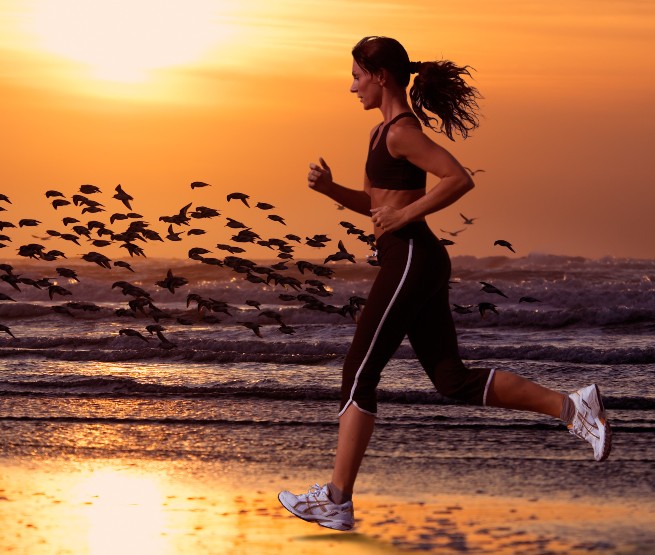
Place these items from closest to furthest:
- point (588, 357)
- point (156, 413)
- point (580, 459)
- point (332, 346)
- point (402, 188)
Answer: point (402, 188)
point (580, 459)
point (156, 413)
point (588, 357)
point (332, 346)

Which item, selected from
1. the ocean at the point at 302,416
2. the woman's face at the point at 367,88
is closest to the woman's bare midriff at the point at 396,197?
the woman's face at the point at 367,88

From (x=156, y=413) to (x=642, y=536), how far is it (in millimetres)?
4841

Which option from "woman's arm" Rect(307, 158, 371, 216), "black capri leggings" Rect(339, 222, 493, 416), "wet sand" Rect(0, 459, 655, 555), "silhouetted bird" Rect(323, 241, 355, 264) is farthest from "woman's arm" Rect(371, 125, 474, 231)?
"silhouetted bird" Rect(323, 241, 355, 264)

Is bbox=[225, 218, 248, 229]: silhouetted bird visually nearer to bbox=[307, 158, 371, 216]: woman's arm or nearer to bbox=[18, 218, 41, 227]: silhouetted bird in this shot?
bbox=[18, 218, 41, 227]: silhouetted bird

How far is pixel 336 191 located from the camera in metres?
5.75

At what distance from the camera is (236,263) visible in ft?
62.9

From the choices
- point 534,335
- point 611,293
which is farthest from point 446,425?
point 611,293

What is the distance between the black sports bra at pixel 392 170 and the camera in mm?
5344

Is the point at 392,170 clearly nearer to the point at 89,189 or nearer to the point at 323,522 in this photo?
the point at 323,522

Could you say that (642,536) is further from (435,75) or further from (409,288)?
(435,75)

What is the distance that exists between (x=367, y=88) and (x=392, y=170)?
1.31 feet

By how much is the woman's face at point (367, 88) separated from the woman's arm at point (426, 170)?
216 millimetres

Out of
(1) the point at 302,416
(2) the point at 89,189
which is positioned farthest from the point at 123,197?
(1) the point at 302,416

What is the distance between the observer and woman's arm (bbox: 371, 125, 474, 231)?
5.09 m
